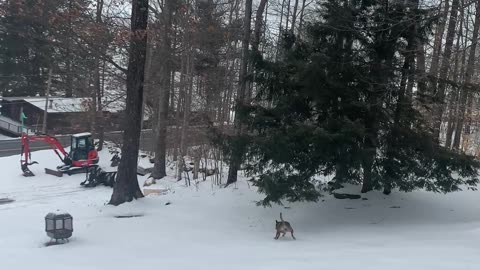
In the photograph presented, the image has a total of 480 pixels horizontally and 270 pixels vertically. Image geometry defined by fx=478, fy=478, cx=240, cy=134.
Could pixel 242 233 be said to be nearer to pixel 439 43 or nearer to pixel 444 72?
pixel 444 72

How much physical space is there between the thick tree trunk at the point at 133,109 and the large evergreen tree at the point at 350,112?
3075 mm

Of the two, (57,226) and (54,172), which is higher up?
(57,226)

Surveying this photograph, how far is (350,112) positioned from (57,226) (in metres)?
6.27

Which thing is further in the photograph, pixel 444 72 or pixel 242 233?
→ pixel 444 72

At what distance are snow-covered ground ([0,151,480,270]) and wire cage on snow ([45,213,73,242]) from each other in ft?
0.85

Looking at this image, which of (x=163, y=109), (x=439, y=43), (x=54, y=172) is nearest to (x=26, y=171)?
(x=54, y=172)

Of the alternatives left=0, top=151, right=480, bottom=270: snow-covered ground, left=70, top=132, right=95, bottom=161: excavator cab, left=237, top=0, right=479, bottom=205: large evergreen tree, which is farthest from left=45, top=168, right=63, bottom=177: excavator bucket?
left=237, top=0, right=479, bottom=205: large evergreen tree

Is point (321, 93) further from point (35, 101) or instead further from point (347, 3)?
point (35, 101)

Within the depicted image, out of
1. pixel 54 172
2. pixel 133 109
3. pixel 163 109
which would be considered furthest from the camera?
pixel 54 172

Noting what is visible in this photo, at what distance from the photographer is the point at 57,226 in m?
8.60

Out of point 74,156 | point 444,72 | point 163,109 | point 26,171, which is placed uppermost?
point 444,72

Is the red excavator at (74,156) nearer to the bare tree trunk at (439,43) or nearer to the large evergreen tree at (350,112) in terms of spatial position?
the large evergreen tree at (350,112)

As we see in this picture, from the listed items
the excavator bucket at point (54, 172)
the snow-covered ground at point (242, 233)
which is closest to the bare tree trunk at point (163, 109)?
the snow-covered ground at point (242, 233)

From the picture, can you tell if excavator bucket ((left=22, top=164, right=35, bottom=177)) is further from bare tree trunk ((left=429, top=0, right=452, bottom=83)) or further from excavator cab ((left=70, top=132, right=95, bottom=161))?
bare tree trunk ((left=429, top=0, right=452, bottom=83))
